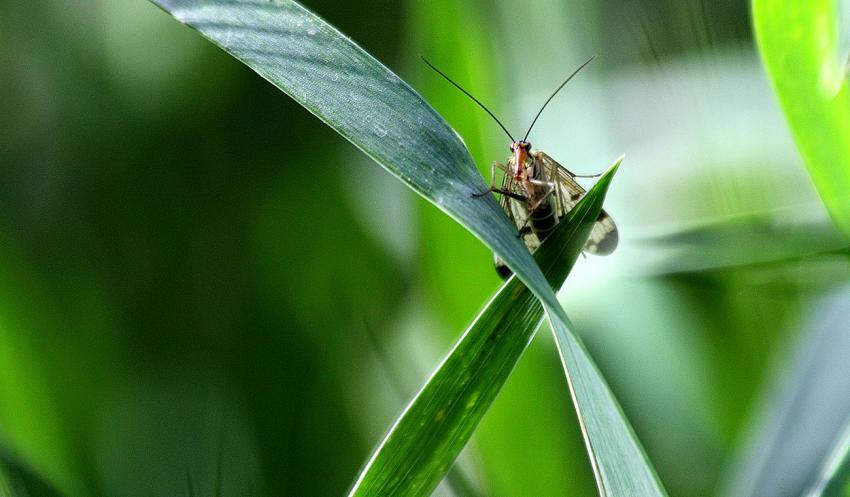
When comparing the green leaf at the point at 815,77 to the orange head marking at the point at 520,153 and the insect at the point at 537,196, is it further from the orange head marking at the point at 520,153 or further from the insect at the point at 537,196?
the orange head marking at the point at 520,153

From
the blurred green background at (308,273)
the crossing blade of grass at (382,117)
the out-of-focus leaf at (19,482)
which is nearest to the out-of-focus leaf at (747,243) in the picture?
the blurred green background at (308,273)

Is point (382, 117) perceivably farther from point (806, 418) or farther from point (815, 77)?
point (806, 418)

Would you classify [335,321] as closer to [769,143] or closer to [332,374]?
[332,374]

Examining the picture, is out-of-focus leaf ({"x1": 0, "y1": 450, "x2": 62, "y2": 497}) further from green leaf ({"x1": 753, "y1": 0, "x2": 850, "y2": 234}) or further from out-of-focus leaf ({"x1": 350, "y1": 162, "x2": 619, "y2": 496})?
green leaf ({"x1": 753, "y1": 0, "x2": 850, "y2": 234})

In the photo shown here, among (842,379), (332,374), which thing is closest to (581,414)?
(842,379)

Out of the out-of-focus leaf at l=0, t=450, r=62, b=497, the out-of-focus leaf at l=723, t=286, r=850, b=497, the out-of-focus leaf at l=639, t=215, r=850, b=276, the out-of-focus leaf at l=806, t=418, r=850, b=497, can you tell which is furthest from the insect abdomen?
the out-of-focus leaf at l=0, t=450, r=62, b=497

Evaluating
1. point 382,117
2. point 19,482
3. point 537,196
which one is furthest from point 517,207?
point 19,482

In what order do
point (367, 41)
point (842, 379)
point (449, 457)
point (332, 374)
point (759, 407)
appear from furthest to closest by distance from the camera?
point (367, 41) → point (332, 374) → point (759, 407) → point (842, 379) → point (449, 457)
